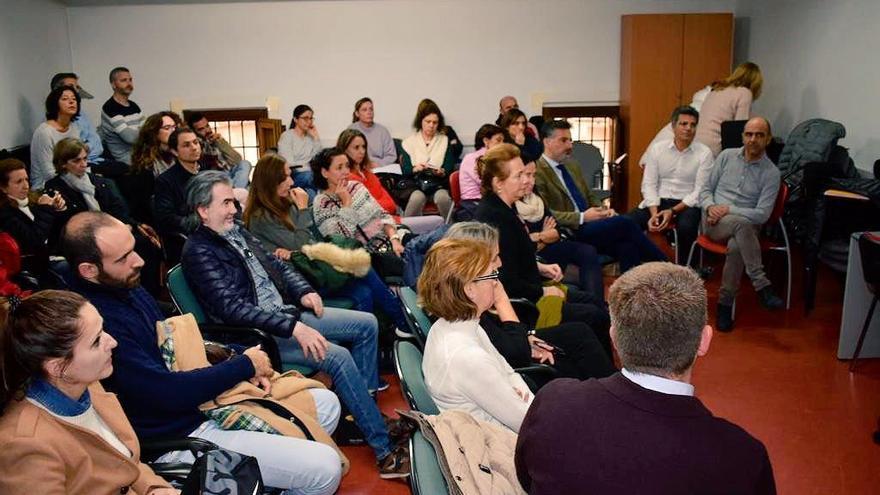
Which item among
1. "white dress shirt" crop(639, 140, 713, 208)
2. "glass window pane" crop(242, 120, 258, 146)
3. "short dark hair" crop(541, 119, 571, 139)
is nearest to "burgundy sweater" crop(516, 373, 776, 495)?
"short dark hair" crop(541, 119, 571, 139)

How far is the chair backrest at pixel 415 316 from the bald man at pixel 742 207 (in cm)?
247

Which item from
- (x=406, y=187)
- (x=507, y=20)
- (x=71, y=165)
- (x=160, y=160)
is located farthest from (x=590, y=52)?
(x=71, y=165)

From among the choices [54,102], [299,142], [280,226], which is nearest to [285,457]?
[280,226]

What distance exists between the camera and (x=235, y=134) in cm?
870

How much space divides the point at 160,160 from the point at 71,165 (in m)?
0.69

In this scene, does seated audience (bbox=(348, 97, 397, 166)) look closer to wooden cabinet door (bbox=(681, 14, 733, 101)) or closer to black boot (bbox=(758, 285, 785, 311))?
wooden cabinet door (bbox=(681, 14, 733, 101))

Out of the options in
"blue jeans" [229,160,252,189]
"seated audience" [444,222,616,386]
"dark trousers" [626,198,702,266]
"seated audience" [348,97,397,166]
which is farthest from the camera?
"seated audience" [348,97,397,166]

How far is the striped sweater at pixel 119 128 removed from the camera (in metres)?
7.04

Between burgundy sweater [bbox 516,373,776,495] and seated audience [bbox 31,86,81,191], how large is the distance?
17.1ft

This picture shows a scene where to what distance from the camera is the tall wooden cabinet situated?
26.7 feet

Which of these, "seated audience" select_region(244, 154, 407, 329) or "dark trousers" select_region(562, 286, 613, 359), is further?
"seated audience" select_region(244, 154, 407, 329)

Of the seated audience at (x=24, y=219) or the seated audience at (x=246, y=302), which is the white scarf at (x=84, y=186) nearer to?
the seated audience at (x=24, y=219)

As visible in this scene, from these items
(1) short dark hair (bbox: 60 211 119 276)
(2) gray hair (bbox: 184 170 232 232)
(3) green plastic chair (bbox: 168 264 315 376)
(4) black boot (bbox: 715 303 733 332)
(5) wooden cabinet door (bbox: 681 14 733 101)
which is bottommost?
(4) black boot (bbox: 715 303 733 332)

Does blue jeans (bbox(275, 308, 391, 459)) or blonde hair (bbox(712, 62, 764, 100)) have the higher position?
blonde hair (bbox(712, 62, 764, 100))
